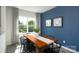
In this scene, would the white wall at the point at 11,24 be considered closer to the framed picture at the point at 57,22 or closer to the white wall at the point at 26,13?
the white wall at the point at 26,13

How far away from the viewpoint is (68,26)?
1.80 metres

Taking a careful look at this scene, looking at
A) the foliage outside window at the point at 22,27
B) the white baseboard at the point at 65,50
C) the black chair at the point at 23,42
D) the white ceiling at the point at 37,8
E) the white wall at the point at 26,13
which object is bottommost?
the white baseboard at the point at 65,50

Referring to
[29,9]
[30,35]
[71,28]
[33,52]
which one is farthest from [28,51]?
[71,28]

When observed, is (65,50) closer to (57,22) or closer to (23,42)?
(57,22)

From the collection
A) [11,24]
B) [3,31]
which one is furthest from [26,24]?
[3,31]

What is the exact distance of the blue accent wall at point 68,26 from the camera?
1.76 meters

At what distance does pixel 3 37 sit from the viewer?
172 cm

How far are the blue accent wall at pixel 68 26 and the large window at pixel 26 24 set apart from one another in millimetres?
185

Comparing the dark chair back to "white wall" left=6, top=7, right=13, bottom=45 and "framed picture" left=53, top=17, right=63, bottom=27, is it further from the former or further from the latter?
"framed picture" left=53, top=17, right=63, bottom=27

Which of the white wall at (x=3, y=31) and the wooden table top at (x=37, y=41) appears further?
the wooden table top at (x=37, y=41)

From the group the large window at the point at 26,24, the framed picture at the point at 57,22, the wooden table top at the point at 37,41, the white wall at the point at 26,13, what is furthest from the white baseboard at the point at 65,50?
the white wall at the point at 26,13

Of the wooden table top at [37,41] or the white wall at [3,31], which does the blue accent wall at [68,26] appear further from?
the white wall at [3,31]

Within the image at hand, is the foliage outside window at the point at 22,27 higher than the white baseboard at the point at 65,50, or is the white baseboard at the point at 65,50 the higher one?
the foliage outside window at the point at 22,27
